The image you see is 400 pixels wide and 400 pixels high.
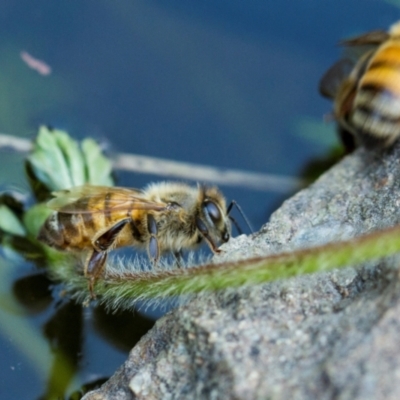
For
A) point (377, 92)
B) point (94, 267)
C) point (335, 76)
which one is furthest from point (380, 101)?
point (94, 267)

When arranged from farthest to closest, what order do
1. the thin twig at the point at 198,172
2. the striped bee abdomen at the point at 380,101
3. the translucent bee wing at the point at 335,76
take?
the translucent bee wing at the point at 335,76 → the thin twig at the point at 198,172 → the striped bee abdomen at the point at 380,101

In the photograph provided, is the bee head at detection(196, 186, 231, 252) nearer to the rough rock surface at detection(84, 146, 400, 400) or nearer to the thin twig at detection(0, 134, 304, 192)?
the rough rock surface at detection(84, 146, 400, 400)

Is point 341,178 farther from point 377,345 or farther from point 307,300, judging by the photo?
point 377,345

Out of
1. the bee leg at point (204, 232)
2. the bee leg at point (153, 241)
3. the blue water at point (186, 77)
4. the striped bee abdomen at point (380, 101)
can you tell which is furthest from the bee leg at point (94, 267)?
the striped bee abdomen at point (380, 101)

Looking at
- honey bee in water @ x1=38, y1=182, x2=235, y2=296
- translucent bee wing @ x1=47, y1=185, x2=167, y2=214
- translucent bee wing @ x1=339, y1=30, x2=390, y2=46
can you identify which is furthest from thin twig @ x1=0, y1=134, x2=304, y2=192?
translucent bee wing @ x1=339, y1=30, x2=390, y2=46

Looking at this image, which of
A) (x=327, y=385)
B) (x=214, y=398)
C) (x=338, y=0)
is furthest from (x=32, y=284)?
(x=338, y=0)

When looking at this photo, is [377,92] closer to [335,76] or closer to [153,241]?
[335,76]

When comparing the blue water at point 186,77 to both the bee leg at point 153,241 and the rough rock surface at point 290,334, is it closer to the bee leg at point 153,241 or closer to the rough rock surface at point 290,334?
the bee leg at point 153,241
